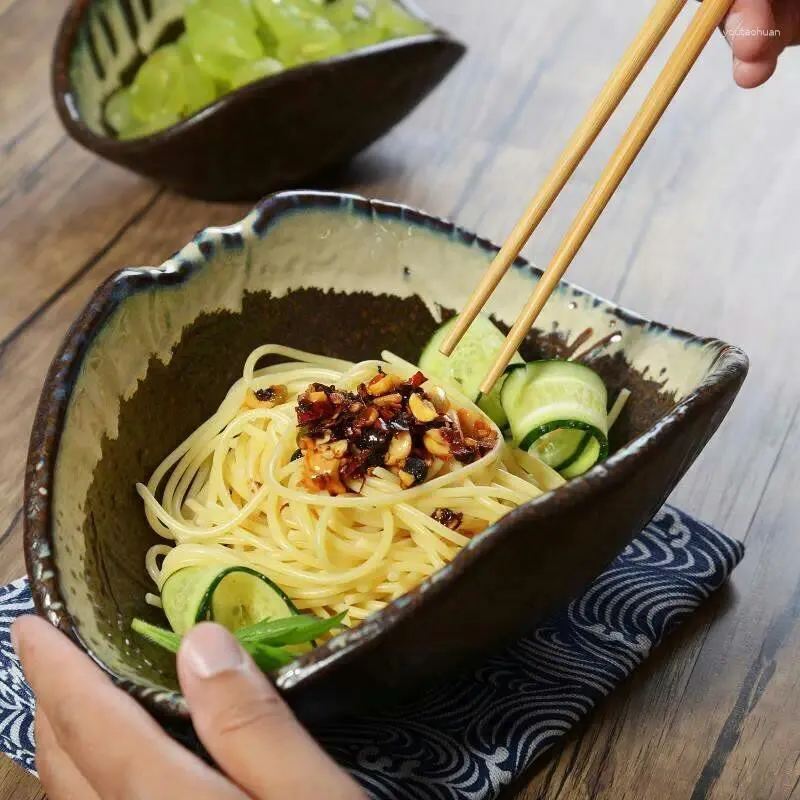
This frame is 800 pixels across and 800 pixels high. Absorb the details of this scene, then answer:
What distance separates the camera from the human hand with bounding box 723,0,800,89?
6.67 feet

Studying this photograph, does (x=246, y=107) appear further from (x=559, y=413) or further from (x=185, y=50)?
(x=559, y=413)

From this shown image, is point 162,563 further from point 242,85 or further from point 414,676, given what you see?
point 242,85

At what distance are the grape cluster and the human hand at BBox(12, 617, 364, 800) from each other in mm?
1843

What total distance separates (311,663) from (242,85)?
1796 millimetres

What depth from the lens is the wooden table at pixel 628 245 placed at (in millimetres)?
1699

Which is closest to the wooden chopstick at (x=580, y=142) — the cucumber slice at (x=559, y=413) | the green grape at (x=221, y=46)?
the cucumber slice at (x=559, y=413)

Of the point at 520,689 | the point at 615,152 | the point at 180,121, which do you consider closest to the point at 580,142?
the point at 615,152

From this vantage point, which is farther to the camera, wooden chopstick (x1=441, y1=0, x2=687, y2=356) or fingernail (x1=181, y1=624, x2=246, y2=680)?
wooden chopstick (x1=441, y1=0, x2=687, y2=356)

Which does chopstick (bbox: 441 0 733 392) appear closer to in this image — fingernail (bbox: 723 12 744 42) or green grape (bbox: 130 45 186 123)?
fingernail (bbox: 723 12 744 42)

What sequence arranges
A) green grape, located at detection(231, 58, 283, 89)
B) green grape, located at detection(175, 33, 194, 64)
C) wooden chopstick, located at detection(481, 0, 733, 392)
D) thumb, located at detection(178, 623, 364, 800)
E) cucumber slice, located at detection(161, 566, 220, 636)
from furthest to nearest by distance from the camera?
green grape, located at detection(175, 33, 194, 64)
green grape, located at detection(231, 58, 283, 89)
wooden chopstick, located at detection(481, 0, 733, 392)
cucumber slice, located at detection(161, 566, 220, 636)
thumb, located at detection(178, 623, 364, 800)

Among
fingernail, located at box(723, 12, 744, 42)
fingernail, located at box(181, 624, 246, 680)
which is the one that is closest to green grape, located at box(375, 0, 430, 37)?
fingernail, located at box(723, 12, 744, 42)

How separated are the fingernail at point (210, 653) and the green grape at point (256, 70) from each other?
1.83 meters

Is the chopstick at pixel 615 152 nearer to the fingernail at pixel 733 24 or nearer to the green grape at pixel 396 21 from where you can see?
the fingernail at pixel 733 24

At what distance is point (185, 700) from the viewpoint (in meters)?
1.26
